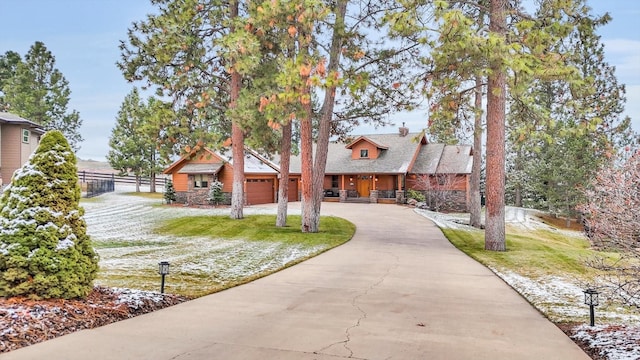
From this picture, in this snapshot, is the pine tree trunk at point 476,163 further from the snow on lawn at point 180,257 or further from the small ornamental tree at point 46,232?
the small ornamental tree at point 46,232

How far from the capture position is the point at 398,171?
34.2 m

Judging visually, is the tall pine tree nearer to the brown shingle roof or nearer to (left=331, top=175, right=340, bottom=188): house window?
the brown shingle roof

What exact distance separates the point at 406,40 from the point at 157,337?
14764 mm

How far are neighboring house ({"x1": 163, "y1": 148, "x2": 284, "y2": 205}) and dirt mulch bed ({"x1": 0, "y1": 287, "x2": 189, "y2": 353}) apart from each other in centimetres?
2423

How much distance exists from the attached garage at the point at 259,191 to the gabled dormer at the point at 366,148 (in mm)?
7787

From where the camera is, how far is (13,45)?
147ft

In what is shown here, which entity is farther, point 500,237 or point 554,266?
point 500,237

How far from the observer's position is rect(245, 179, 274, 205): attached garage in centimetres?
3275

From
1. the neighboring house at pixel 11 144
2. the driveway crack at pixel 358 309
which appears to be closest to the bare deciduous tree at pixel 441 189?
the driveway crack at pixel 358 309

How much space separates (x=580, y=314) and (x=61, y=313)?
8002 mm

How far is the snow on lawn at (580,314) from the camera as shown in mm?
5414

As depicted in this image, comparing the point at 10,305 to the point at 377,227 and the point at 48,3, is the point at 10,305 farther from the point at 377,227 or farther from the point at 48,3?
the point at 377,227

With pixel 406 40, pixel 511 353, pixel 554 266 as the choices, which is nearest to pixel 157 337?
pixel 511 353

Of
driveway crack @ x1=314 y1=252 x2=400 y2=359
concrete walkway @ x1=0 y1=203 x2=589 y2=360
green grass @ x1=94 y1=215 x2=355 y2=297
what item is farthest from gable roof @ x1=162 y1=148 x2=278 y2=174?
concrete walkway @ x1=0 y1=203 x2=589 y2=360
